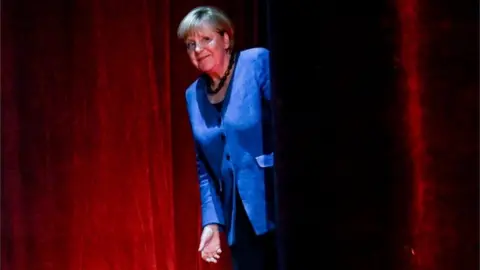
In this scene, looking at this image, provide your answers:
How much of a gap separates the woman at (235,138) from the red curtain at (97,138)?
69 cm

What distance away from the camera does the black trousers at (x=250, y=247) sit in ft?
4.86

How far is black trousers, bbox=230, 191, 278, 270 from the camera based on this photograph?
1.48m

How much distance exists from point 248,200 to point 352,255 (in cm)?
26

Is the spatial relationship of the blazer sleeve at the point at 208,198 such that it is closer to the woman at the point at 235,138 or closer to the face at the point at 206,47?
the woman at the point at 235,138

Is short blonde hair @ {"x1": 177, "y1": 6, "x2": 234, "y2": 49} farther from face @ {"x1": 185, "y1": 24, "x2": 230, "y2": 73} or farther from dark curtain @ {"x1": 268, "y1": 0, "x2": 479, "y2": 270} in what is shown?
dark curtain @ {"x1": 268, "y1": 0, "x2": 479, "y2": 270}

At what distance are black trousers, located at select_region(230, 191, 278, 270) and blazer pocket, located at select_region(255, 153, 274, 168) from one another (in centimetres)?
8

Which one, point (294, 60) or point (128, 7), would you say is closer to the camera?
point (294, 60)

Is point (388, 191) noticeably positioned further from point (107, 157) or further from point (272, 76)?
point (107, 157)

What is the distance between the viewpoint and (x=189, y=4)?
2191 mm

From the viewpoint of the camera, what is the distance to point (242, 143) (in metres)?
1.48

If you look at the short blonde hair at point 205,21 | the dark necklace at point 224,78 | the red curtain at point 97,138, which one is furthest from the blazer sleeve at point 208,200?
the red curtain at point 97,138

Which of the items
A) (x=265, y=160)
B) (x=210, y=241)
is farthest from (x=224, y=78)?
(x=210, y=241)

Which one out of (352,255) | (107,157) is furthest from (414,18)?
(107,157)

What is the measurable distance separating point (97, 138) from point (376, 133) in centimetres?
116
